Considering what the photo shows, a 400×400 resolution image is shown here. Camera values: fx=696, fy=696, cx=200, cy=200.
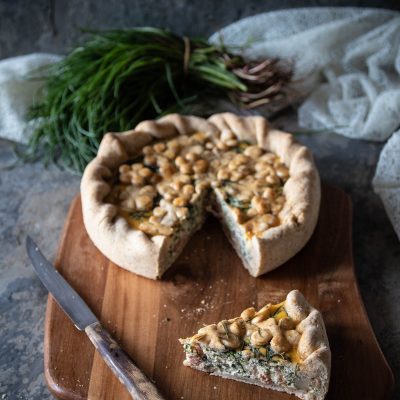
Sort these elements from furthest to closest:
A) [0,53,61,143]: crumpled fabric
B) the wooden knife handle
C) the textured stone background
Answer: [0,53,61,143]: crumpled fabric
the textured stone background
the wooden knife handle

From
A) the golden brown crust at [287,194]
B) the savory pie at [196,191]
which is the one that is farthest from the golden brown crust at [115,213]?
the golden brown crust at [287,194]

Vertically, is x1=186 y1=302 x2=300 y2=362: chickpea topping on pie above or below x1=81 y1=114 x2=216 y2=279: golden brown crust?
below

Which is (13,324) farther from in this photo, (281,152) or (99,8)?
(99,8)

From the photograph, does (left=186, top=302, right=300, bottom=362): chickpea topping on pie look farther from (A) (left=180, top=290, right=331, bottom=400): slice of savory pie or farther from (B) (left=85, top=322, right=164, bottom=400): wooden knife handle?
(B) (left=85, top=322, right=164, bottom=400): wooden knife handle

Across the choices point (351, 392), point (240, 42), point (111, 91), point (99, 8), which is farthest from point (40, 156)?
point (351, 392)

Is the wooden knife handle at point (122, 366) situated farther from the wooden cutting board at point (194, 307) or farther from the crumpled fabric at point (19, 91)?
the crumpled fabric at point (19, 91)

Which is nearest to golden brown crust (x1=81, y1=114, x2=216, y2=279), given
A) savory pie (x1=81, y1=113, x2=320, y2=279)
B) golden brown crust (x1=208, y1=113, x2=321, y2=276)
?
savory pie (x1=81, y1=113, x2=320, y2=279)
